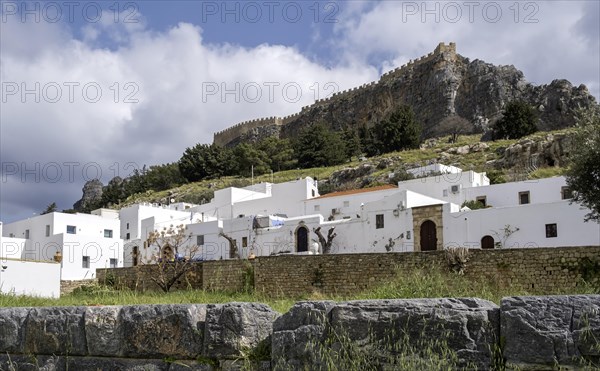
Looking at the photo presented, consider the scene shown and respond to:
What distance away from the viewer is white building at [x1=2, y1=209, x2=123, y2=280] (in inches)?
1489

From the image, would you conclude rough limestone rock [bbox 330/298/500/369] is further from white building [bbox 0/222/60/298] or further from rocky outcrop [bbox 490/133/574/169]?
rocky outcrop [bbox 490/133/574/169]

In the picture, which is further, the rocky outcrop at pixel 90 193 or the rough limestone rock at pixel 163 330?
the rocky outcrop at pixel 90 193

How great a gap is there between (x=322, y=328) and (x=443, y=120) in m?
83.6

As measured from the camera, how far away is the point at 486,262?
17.4 metres

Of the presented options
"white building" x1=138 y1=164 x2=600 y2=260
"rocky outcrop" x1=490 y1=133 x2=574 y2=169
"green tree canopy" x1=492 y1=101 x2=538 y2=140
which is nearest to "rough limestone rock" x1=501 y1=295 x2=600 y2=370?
"white building" x1=138 y1=164 x2=600 y2=260

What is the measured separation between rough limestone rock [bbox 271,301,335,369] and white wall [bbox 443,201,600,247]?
25281mm

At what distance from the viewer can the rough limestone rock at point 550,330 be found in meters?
3.48

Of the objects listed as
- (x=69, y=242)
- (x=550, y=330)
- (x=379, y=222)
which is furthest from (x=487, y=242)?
(x=550, y=330)

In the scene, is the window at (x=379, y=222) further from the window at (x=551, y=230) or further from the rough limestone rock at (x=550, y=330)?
Result: the rough limestone rock at (x=550, y=330)

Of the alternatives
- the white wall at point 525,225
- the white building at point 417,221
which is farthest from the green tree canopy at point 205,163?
the white wall at point 525,225

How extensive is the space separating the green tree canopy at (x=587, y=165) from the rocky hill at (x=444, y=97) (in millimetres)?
54445

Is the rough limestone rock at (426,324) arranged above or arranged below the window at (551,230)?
below

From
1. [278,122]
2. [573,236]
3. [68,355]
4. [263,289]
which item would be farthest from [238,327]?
[278,122]

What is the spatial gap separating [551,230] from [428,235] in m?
6.21
